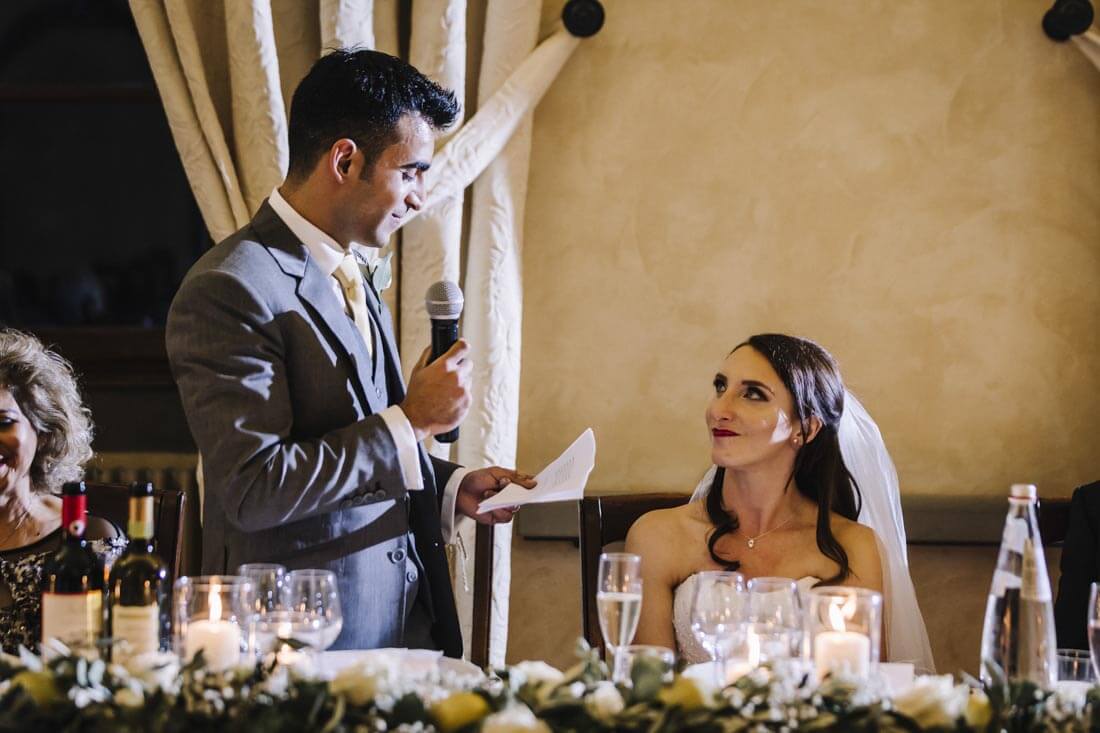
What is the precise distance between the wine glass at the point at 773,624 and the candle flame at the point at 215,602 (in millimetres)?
623

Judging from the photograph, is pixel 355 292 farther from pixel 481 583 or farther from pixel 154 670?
pixel 154 670

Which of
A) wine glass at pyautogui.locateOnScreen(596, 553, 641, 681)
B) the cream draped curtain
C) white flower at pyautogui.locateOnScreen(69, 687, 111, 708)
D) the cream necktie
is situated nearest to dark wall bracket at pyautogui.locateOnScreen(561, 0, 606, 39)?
the cream draped curtain

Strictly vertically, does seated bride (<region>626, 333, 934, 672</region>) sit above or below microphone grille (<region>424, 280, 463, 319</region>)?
below

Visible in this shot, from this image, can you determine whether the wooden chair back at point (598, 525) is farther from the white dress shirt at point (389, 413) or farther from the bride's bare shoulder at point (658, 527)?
the white dress shirt at point (389, 413)

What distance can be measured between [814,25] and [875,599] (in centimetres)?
227

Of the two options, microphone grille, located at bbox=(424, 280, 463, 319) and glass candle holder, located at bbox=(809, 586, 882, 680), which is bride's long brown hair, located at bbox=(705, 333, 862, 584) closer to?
microphone grille, located at bbox=(424, 280, 463, 319)

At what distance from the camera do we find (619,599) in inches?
63.2

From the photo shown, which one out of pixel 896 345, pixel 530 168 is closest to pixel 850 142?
pixel 896 345

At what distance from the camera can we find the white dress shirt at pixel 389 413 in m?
1.98

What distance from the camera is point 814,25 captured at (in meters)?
3.40

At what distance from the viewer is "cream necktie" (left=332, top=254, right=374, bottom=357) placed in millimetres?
2273

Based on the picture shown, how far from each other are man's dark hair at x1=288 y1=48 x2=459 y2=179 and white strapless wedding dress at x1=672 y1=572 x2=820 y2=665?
1.02 metres

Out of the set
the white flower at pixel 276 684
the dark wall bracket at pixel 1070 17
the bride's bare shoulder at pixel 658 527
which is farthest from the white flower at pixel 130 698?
the dark wall bracket at pixel 1070 17

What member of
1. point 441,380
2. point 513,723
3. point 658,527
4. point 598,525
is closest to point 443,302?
point 441,380
